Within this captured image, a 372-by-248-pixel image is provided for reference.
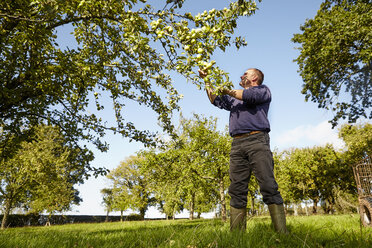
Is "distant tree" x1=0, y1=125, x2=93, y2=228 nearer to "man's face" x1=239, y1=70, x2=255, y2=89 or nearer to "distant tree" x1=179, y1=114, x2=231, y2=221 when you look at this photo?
"distant tree" x1=179, y1=114, x2=231, y2=221

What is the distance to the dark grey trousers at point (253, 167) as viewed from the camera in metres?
3.01

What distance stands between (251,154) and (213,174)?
12957mm

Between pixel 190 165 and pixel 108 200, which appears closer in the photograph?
pixel 190 165

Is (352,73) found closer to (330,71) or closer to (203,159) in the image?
(330,71)

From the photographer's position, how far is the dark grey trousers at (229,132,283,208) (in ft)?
9.89

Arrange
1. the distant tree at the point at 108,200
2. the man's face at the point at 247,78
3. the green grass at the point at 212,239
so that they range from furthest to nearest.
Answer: the distant tree at the point at 108,200 → the man's face at the point at 247,78 → the green grass at the point at 212,239

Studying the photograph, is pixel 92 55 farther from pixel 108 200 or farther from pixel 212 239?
pixel 108 200

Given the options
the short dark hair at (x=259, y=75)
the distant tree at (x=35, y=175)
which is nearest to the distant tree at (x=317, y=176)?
the distant tree at (x=35, y=175)

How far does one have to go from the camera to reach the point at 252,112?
3.31m

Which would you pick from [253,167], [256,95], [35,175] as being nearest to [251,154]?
[253,167]

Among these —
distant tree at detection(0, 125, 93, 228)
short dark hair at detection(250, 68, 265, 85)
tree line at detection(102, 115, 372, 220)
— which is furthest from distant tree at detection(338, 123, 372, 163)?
distant tree at detection(0, 125, 93, 228)

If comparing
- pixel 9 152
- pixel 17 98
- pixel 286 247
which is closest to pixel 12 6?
pixel 17 98

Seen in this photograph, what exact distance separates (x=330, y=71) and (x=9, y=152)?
14.4 meters

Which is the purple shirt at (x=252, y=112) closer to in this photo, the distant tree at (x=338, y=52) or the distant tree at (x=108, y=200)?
the distant tree at (x=338, y=52)
